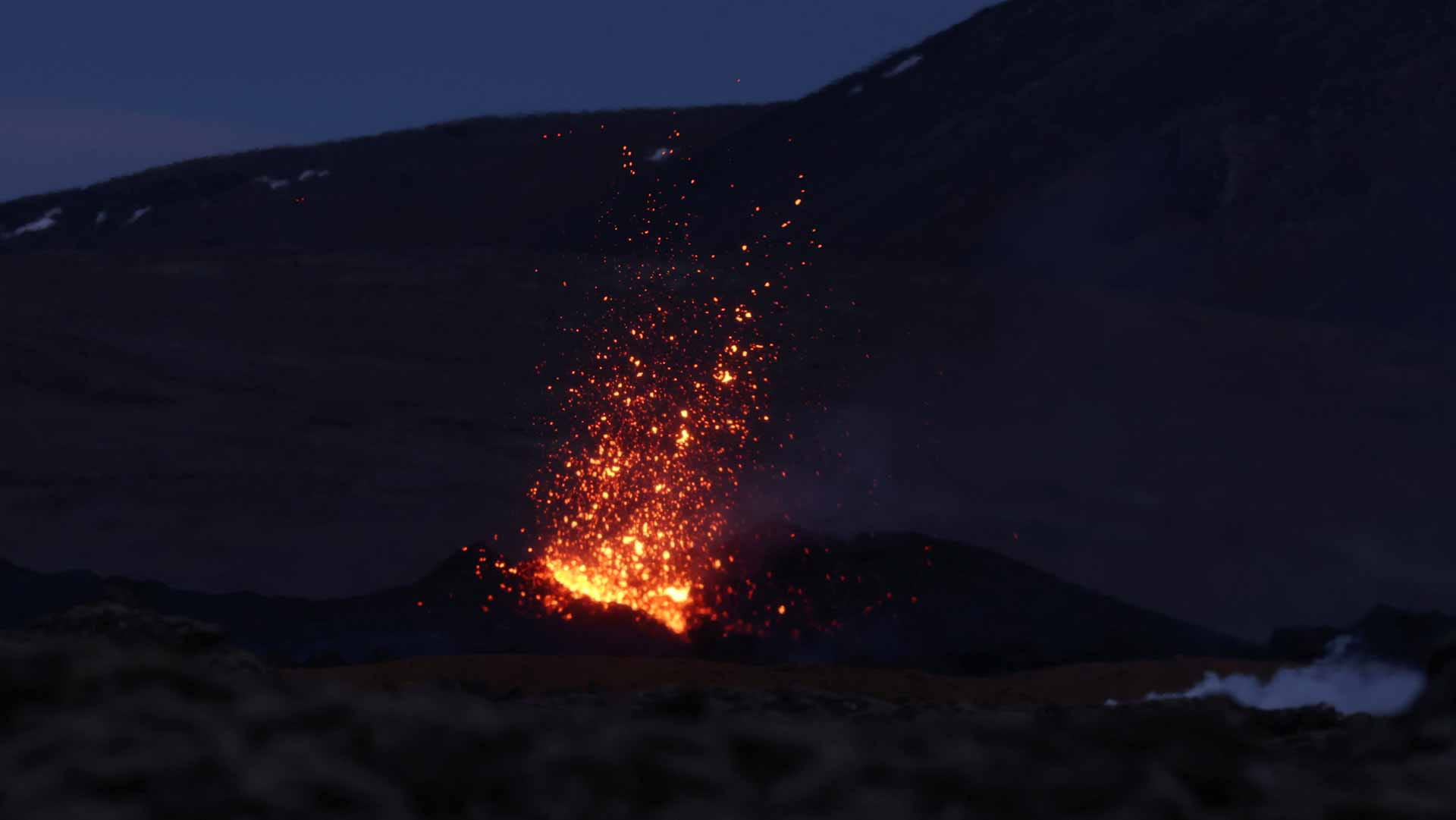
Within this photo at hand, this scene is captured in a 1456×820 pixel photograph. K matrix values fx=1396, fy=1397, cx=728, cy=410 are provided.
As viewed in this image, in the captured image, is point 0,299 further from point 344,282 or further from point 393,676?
point 393,676

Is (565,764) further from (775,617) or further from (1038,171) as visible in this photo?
(1038,171)

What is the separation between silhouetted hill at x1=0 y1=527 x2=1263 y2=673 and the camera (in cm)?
685

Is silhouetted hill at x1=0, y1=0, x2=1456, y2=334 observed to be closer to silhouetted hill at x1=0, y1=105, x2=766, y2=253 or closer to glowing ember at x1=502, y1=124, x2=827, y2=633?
silhouetted hill at x1=0, y1=105, x2=766, y2=253


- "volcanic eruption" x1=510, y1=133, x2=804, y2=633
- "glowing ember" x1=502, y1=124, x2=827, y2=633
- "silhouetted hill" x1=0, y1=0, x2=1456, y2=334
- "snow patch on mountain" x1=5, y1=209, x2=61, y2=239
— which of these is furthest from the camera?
"snow patch on mountain" x1=5, y1=209, x2=61, y2=239

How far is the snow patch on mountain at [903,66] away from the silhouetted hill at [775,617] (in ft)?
67.6

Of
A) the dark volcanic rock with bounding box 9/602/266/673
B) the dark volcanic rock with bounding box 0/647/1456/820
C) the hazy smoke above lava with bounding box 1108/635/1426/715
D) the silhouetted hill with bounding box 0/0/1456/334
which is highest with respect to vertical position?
the silhouetted hill with bounding box 0/0/1456/334

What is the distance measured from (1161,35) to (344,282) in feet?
46.0

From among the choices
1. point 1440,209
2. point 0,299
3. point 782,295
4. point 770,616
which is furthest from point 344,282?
point 1440,209

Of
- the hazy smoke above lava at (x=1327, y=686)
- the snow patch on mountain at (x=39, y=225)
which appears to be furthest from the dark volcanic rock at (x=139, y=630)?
the snow patch on mountain at (x=39, y=225)

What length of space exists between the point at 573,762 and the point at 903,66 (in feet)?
89.2

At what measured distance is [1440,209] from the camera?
55.2ft

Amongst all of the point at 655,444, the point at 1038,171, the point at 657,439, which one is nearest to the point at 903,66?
the point at 1038,171

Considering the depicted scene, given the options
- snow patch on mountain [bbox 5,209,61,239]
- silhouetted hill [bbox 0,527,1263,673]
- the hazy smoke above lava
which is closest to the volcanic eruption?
silhouetted hill [bbox 0,527,1263,673]

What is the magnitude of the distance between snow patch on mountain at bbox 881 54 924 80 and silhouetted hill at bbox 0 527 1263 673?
20.6 metres
